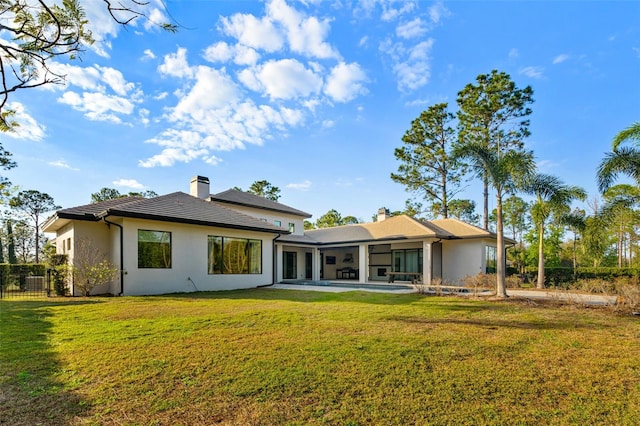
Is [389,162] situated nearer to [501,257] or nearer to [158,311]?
[501,257]

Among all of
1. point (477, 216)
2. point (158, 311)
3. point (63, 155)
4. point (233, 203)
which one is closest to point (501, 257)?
point (158, 311)

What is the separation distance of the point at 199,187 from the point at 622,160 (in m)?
20.1

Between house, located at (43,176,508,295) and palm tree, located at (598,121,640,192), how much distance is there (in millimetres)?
6376

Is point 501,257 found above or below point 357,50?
below

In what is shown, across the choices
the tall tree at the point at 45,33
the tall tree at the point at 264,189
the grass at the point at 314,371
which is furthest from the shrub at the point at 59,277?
the tall tree at the point at 264,189

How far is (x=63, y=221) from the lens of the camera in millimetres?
14211

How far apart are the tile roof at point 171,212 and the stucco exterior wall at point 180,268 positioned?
460mm

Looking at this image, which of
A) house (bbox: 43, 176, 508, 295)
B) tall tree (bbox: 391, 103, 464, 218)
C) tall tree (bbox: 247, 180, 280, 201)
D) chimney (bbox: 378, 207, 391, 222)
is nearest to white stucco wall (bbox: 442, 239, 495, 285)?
house (bbox: 43, 176, 508, 295)

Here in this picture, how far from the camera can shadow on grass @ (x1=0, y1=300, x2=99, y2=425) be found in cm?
304

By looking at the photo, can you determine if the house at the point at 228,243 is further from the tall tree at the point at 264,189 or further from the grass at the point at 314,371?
the tall tree at the point at 264,189

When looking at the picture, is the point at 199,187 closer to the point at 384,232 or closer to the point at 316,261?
the point at 316,261

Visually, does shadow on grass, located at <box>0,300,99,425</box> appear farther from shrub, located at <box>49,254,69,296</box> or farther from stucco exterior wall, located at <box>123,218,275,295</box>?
shrub, located at <box>49,254,69,296</box>

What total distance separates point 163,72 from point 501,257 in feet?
43.0

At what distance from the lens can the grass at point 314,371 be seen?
318 centimetres
